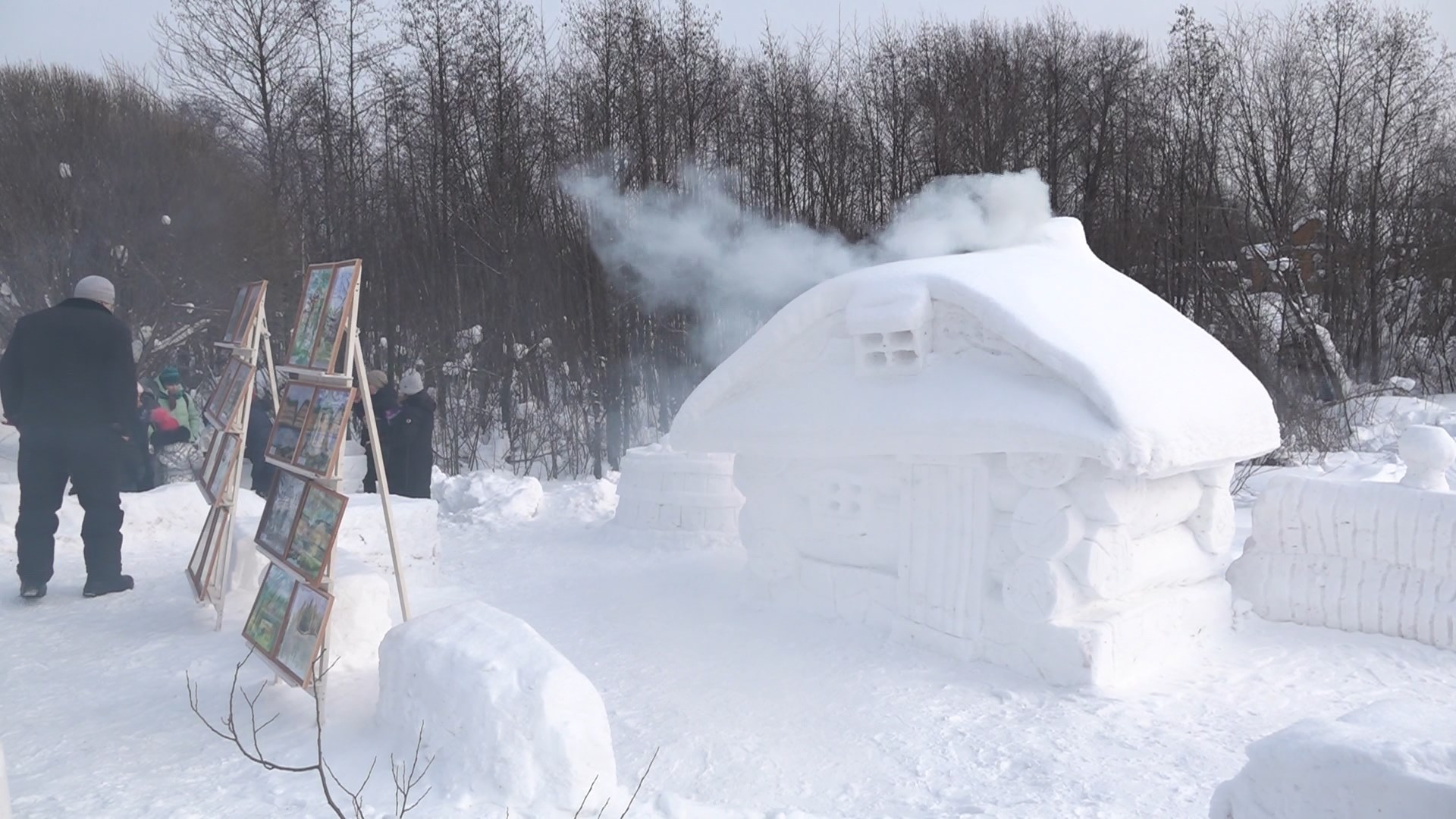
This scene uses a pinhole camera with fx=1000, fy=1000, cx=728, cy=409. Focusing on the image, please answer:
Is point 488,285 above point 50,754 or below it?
above

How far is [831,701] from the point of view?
4.54 meters

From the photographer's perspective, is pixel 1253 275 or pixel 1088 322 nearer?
pixel 1088 322

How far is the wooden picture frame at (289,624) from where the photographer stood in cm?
393

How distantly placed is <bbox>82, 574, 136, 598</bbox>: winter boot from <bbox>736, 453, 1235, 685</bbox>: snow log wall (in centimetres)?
400

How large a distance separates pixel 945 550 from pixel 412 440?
5789 millimetres

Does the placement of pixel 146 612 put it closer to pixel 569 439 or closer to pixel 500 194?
pixel 569 439

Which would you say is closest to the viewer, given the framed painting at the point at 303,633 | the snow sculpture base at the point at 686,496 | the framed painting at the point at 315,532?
the framed painting at the point at 303,633

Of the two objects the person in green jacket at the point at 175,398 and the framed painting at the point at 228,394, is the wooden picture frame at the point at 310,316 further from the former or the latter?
the person in green jacket at the point at 175,398

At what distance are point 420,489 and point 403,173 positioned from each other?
785 centimetres

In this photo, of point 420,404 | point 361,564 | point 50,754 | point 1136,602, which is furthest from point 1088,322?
point 420,404

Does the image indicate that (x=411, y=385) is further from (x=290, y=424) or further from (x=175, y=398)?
(x=290, y=424)

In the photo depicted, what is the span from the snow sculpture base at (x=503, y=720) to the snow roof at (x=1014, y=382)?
90.4 inches

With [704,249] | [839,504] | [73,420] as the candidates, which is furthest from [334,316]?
[704,249]

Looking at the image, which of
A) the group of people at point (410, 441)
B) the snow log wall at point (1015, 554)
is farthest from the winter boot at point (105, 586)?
the snow log wall at point (1015, 554)
